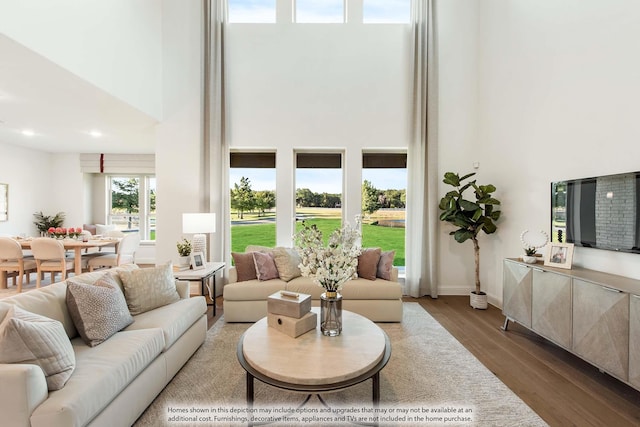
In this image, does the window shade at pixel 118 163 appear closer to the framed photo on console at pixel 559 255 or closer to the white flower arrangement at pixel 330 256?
the white flower arrangement at pixel 330 256

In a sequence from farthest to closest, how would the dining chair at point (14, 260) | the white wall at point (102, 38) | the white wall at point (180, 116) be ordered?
the white wall at point (180, 116) < the dining chair at point (14, 260) < the white wall at point (102, 38)

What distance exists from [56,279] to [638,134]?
26.7ft

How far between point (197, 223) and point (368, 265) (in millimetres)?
2239

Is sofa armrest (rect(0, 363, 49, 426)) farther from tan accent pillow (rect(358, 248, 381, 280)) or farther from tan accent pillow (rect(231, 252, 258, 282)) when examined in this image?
tan accent pillow (rect(358, 248, 381, 280))

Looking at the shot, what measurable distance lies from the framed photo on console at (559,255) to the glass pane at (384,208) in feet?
6.80

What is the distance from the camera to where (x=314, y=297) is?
3346 millimetres

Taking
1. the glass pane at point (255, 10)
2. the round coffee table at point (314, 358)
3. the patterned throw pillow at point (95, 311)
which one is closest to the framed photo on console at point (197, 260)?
the patterned throw pillow at point (95, 311)

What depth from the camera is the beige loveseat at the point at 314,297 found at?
10.7 ft

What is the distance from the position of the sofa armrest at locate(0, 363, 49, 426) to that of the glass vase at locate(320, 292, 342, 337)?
151 cm

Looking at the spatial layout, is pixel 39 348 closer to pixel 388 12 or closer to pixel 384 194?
pixel 384 194

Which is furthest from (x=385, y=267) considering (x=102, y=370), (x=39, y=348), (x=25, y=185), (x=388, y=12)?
(x=25, y=185)

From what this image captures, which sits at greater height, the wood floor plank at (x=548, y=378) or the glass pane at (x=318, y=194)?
the glass pane at (x=318, y=194)

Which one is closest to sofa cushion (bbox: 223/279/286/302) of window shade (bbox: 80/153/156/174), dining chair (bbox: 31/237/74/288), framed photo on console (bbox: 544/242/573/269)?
framed photo on console (bbox: 544/242/573/269)

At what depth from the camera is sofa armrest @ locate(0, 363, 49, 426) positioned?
1206mm
